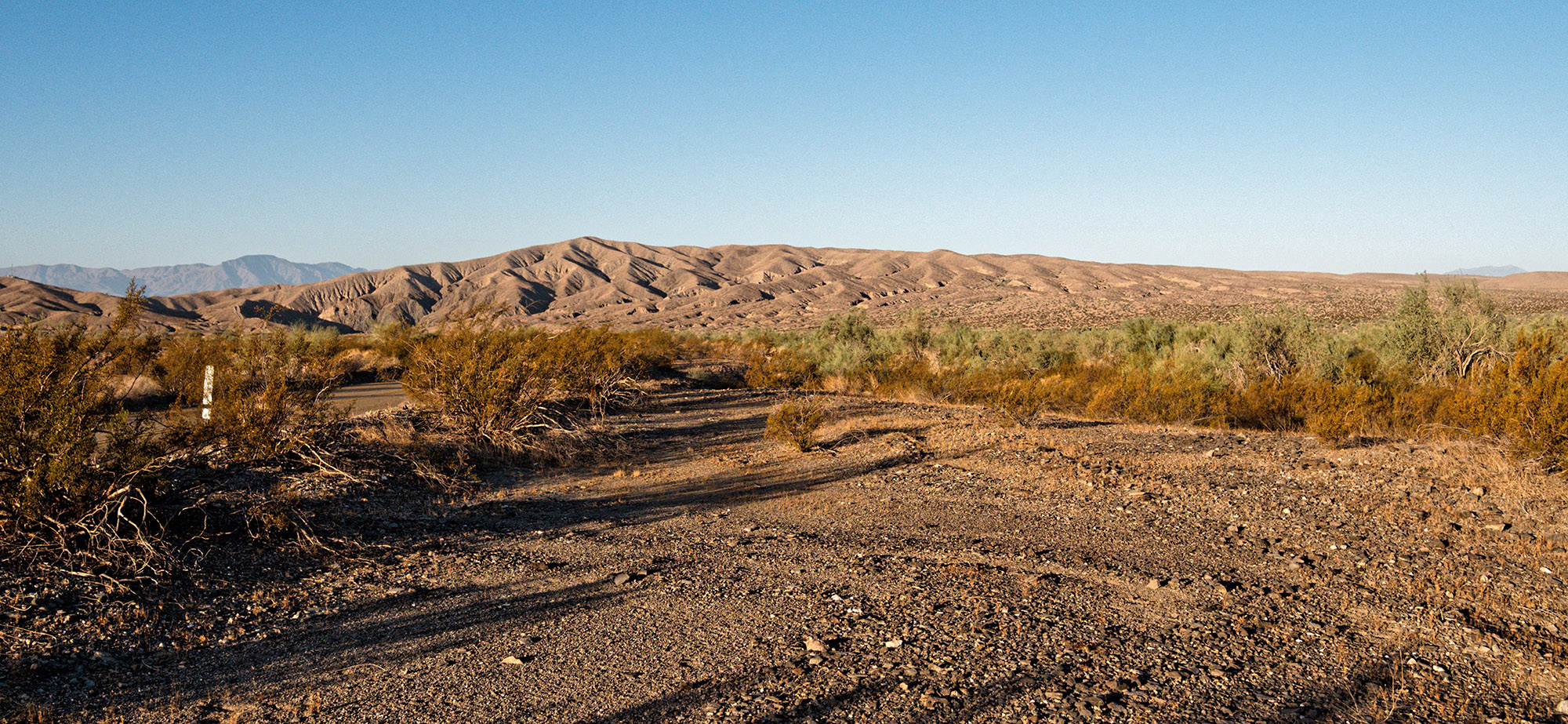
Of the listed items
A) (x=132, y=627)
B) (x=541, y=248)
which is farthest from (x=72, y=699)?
(x=541, y=248)

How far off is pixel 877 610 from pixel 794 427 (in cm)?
714

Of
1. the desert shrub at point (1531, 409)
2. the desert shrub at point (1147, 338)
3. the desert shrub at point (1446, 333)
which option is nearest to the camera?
the desert shrub at point (1531, 409)

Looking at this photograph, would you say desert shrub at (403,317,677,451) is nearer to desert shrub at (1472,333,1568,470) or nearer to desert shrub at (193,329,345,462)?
desert shrub at (193,329,345,462)

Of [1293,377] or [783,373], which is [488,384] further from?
[1293,377]

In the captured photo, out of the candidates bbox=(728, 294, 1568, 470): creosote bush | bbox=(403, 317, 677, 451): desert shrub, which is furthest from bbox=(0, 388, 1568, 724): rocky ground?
bbox=(403, 317, 677, 451): desert shrub

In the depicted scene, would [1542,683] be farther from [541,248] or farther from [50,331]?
[541,248]

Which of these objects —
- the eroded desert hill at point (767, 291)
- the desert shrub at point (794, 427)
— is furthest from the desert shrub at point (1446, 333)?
the eroded desert hill at point (767, 291)

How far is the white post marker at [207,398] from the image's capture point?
7.51 m

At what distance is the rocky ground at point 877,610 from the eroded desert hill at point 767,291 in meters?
43.8

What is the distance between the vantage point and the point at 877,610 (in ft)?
17.0

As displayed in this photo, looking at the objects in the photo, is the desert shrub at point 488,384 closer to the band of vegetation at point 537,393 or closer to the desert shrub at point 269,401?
the band of vegetation at point 537,393

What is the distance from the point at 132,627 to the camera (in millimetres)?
4660

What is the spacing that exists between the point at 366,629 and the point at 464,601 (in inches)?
25.4

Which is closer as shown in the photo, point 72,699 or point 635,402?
point 72,699
